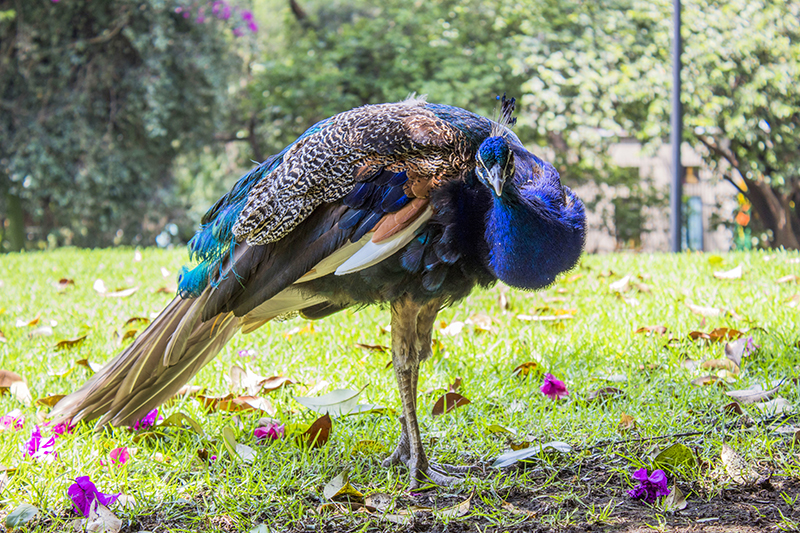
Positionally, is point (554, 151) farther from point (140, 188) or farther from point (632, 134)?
point (140, 188)

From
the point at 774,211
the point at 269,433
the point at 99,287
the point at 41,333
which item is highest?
the point at 269,433

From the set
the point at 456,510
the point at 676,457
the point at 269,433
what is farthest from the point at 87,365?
the point at 676,457

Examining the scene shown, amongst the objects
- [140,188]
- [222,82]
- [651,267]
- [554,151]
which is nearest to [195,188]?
[140,188]

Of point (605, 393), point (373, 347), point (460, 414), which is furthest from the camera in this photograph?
point (373, 347)

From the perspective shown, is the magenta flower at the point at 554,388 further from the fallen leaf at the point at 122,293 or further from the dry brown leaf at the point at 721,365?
the fallen leaf at the point at 122,293

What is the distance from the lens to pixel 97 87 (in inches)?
428

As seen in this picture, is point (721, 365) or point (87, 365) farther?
point (87, 365)

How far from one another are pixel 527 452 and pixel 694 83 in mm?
9627

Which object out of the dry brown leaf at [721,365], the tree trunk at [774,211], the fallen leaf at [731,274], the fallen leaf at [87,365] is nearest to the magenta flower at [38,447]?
the fallen leaf at [87,365]

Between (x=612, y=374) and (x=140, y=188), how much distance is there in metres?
10.2

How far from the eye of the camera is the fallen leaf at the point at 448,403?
2822 millimetres

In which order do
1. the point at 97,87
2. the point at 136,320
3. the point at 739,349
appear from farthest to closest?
the point at 97,87, the point at 136,320, the point at 739,349

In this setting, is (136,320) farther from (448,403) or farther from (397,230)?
(397,230)

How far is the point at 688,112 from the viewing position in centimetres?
1075
